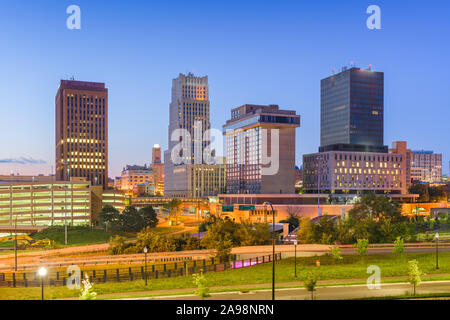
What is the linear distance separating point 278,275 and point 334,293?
1009 cm

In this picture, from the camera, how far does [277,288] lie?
112ft

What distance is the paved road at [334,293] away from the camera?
99.9 feet

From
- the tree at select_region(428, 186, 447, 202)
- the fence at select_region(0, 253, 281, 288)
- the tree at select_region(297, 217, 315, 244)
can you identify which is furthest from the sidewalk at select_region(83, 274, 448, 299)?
the tree at select_region(428, 186, 447, 202)

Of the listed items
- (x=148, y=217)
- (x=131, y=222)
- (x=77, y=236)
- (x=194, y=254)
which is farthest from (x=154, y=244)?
(x=148, y=217)

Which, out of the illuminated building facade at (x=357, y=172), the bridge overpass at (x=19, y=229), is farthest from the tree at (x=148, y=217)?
the illuminated building facade at (x=357, y=172)

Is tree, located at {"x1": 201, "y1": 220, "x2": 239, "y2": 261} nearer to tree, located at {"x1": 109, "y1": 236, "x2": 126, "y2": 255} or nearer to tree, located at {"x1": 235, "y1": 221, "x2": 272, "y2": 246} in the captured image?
tree, located at {"x1": 235, "y1": 221, "x2": 272, "y2": 246}

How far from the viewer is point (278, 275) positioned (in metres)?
41.1

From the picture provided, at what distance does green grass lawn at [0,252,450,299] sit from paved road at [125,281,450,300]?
11.4 feet

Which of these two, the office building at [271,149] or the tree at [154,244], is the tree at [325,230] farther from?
the office building at [271,149]

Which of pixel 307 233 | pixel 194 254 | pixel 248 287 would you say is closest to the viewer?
pixel 248 287

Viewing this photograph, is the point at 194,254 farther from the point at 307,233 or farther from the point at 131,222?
the point at 131,222

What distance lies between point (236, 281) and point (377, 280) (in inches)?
475

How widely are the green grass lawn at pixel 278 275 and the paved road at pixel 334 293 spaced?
3.48 meters

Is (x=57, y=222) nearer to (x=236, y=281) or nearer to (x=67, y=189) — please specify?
(x=67, y=189)
